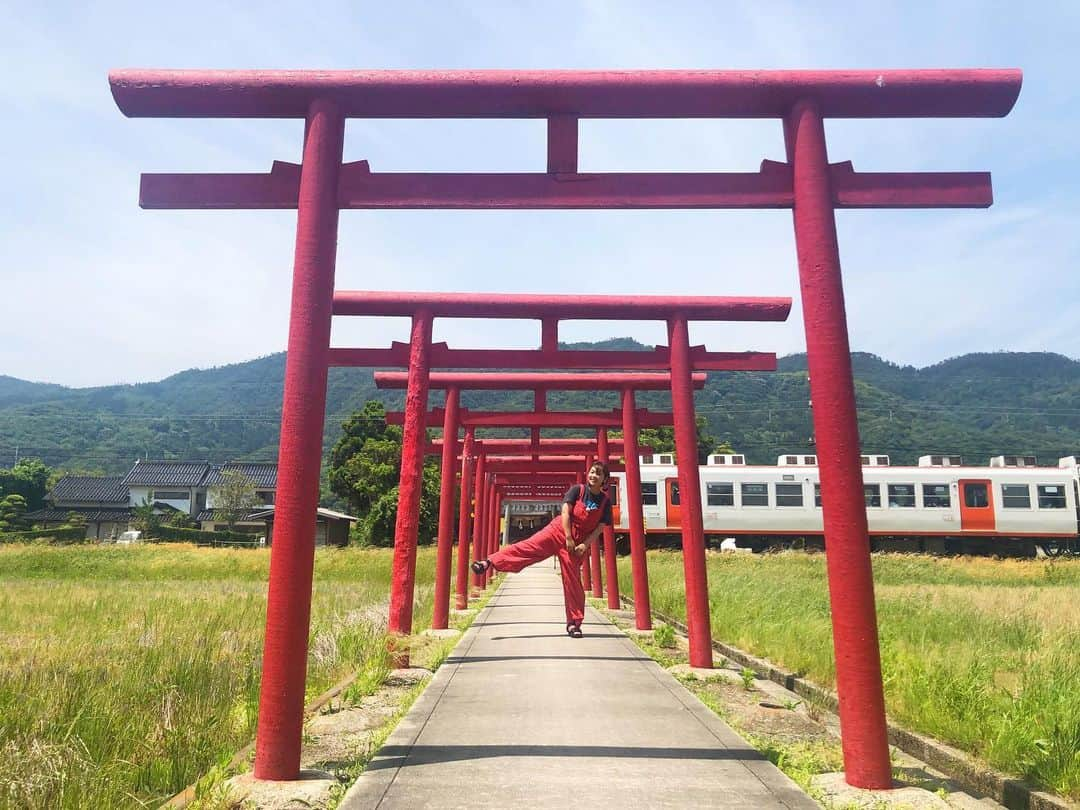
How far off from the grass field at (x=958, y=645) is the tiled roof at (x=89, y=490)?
58.6 metres

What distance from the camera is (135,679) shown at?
6.56 metres

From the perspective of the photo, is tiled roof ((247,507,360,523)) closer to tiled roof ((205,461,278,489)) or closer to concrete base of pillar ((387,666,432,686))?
tiled roof ((205,461,278,489))

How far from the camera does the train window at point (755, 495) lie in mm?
29000

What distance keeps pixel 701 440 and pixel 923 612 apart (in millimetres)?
42416

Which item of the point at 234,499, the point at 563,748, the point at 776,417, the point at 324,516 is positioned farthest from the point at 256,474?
the point at 563,748

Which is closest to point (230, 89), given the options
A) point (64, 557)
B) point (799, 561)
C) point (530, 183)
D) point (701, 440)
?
point (530, 183)

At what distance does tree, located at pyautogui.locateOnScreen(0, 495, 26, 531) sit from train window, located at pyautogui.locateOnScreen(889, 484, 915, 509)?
44412mm

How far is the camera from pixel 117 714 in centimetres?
540

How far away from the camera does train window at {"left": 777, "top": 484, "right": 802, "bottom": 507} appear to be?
A: 95.1 feet

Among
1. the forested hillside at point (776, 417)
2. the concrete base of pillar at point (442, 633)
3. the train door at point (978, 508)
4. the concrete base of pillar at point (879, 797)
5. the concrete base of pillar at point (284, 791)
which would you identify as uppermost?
Answer: the forested hillside at point (776, 417)

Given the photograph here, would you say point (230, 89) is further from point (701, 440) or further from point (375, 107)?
point (701, 440)

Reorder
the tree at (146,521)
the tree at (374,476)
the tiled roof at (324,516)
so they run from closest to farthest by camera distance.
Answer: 1. the tree at (374,476)
2. the tree at (146,521)
3. the tiled roof at (324,516)

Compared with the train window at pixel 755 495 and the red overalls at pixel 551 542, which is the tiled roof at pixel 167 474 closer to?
the train window at pixel 755 495

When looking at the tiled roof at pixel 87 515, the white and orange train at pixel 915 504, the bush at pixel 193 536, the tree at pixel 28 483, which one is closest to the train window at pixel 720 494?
the white and orange train at pixel 915 504
